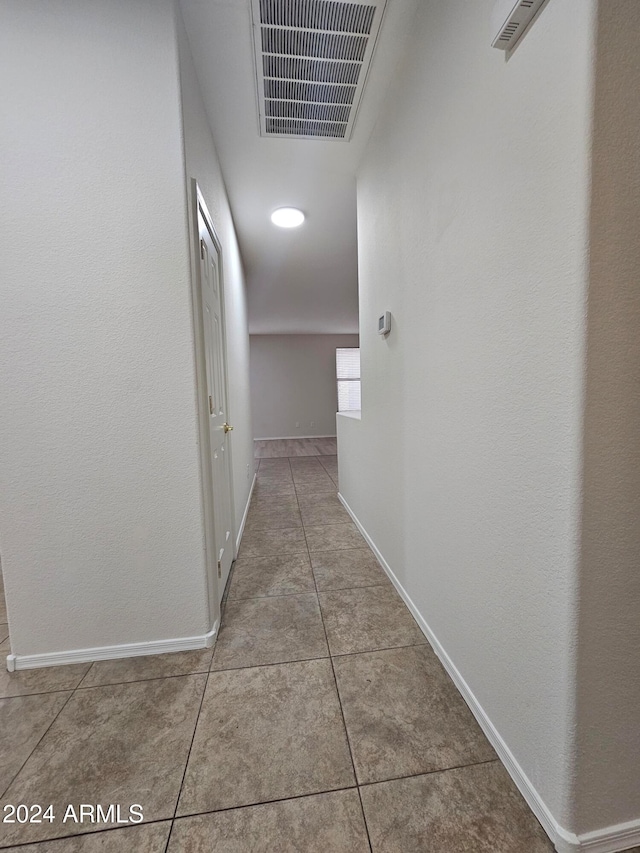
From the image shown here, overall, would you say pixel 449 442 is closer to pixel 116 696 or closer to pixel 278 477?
pixel 116 696

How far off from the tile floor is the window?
733 cm

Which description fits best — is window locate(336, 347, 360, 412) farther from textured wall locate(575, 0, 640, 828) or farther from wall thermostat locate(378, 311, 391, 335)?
textured wall locate(575, 0, 640, 828)

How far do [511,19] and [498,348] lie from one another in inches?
30.8

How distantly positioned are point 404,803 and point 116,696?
1048 millimetres

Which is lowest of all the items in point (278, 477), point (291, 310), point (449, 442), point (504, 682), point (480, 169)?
point (278, 477)

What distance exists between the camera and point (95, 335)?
4.57 ft

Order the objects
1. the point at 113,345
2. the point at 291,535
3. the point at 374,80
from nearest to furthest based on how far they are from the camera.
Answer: the point at 113,345 < the point at 374,80 < the point at 291,535

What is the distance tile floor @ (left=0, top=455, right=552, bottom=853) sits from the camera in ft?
2.89

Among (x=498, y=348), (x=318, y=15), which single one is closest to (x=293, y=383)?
(x=318, y=15)

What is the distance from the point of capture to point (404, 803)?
941 mm

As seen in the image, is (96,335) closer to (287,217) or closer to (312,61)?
Answer: (312,61)

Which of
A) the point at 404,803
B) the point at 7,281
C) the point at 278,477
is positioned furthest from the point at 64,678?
the point at 278,477

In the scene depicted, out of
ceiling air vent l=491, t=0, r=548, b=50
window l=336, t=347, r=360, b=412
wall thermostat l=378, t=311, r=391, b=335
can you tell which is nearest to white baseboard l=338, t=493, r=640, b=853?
Result: wall thermostat l=378, t=311, r=391, b=335

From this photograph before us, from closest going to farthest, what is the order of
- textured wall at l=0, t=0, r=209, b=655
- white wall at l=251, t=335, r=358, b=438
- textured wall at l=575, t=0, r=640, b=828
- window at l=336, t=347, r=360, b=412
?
Result: textured wall at l=575, t=0, r=640, b=828 < textured wall at l=0, t=0, r=209, b=655 < white wall at l=251, t=335, r=358, b=438 < window at l=336, t=347, r=360, b=412
